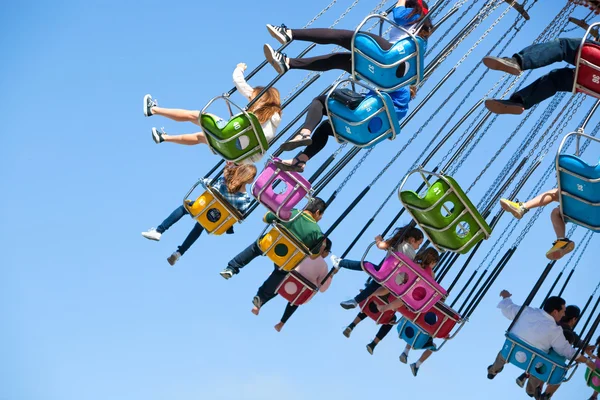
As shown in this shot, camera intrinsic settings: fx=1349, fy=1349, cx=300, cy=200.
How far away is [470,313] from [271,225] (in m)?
2.64

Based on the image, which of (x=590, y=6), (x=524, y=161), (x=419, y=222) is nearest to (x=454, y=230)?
(x=419, y=222)

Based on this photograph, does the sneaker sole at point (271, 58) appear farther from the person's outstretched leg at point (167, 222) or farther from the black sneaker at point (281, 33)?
the person's outstretched leg at point (167, 222)

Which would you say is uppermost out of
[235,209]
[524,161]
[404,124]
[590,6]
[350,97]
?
[590,6]

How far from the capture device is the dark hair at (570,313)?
623 inches

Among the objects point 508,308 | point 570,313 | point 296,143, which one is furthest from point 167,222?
point 570,313

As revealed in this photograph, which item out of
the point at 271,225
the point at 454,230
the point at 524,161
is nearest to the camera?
the point at 454,230

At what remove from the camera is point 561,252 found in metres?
13.2

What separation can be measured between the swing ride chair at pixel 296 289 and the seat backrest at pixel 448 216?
6.55 feet

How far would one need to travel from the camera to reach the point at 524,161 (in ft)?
52.9

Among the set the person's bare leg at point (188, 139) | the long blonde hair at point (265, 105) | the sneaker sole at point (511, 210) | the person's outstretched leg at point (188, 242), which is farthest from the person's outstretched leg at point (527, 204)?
the person's outstretched leg at point (188, 242)

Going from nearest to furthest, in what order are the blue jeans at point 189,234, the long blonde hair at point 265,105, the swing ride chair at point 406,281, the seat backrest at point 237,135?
the seat backrest at point 237,135 < the long blonde hair at point 265,105 < the swing ride chair at point 406,281 < the blue jeans at point 189,234

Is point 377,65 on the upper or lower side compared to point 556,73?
lower

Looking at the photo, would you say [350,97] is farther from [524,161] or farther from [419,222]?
[524,161]

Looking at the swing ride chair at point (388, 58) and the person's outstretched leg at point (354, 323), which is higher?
the swing ride chair at point (388, 58)
